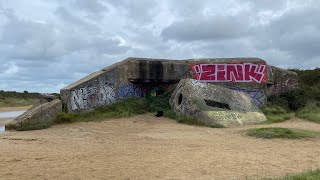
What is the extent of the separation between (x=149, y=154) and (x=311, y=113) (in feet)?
36.9

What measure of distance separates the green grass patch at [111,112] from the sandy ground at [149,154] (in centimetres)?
172

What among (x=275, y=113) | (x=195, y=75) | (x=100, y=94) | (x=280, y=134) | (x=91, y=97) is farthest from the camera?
(x=195, y=75)

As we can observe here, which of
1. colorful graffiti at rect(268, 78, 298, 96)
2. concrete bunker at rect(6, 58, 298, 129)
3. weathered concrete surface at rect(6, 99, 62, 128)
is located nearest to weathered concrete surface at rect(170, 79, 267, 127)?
concrete bunker at rect(6, 58, 298, 129)

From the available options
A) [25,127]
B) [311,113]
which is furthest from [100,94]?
[311,113]

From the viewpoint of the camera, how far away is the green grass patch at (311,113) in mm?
17266

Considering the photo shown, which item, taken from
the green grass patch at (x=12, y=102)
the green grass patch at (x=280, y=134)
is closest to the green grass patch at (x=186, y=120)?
the green grass patch at (x=280, y=134)

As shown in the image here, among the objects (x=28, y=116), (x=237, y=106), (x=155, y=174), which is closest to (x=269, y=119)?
(x=237, y=106)

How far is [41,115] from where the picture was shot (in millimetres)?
15375

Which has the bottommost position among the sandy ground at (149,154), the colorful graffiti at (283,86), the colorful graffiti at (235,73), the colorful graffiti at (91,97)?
the sandy ground at (149,154)

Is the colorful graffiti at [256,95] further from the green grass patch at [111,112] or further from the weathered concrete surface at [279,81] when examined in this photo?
the green grass patch at [111,112]

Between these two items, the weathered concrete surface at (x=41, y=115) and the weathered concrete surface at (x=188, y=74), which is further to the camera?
the weathered concrete surface at (x=188, y=74)

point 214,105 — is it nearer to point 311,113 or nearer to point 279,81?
point 311,113

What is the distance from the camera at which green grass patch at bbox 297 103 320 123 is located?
17.3 meters

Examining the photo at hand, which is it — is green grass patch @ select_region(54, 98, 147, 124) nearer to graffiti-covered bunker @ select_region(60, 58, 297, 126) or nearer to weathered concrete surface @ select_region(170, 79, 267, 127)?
graffiti-covered bunker @ select_region(60, 58, 297, 126)
